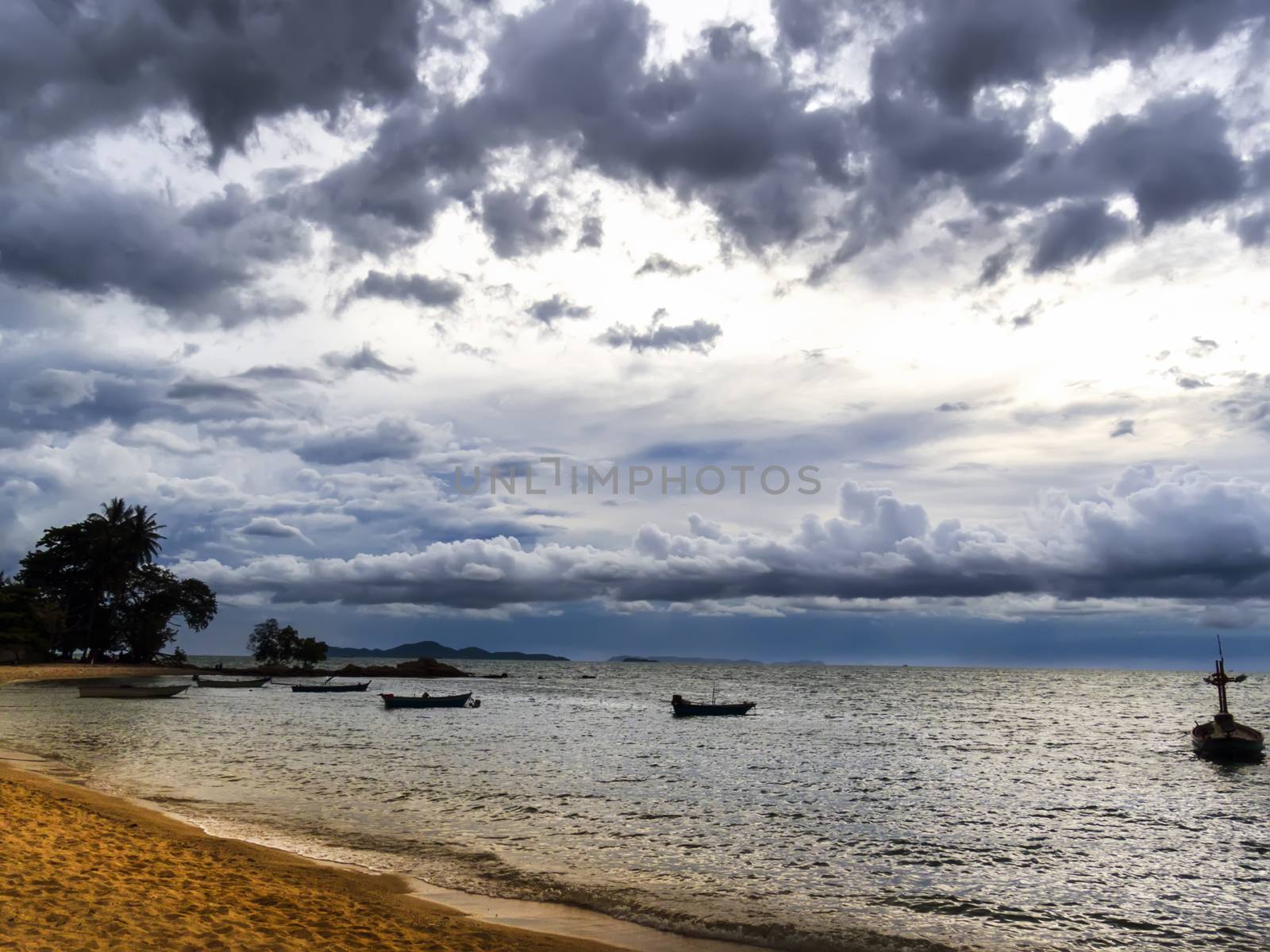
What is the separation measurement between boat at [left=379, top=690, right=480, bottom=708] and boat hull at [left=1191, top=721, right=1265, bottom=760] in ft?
204

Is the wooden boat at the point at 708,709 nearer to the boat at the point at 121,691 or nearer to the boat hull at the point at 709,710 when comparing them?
the boat hull at the point at 709,710

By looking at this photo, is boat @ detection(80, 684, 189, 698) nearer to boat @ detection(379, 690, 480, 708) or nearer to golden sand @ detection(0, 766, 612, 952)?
boat @ detection(379, 690, 480, 708)

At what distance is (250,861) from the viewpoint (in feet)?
58.7

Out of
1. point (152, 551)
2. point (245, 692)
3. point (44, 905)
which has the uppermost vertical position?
point (152, 551)

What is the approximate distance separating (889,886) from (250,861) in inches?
579

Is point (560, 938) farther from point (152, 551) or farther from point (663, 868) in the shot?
point (152, 551)

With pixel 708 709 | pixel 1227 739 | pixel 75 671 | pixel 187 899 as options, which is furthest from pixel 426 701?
pixel 187 899

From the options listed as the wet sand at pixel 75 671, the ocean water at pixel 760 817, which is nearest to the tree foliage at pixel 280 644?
the wet sand at pixel 75 671

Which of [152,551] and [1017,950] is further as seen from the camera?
[152,551]

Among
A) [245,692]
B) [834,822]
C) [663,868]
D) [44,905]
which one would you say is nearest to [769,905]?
[663,868]

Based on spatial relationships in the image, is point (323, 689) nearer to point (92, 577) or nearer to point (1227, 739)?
point (92, 577)

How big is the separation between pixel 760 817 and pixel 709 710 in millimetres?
51596

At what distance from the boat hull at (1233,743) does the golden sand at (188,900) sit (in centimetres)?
4888

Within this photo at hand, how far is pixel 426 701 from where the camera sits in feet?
269
